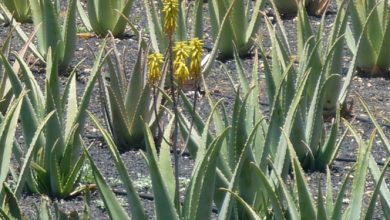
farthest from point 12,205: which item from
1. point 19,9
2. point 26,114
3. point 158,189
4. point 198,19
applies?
point 19,9

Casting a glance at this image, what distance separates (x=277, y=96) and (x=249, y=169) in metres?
0.28

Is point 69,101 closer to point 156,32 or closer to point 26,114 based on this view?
point 26,114

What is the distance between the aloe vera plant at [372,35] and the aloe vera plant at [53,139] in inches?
65.4

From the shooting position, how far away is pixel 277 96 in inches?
140

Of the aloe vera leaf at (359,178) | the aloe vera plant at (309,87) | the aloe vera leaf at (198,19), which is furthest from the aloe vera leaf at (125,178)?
the aloe vera leaf at (198,19)

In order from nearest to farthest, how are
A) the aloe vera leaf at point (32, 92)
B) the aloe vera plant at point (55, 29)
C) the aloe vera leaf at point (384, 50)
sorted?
1. the aloe vera leaf at point (32, 92)
2. the aloe vera plant at point (55, 29)
3. the aloe vera leaf at point (384, 50)

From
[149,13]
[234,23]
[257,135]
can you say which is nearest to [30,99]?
[257,135]

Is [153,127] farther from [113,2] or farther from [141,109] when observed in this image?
[113,2]

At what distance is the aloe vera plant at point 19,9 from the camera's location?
19.7 feet

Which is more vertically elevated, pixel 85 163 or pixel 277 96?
pixel 277 96

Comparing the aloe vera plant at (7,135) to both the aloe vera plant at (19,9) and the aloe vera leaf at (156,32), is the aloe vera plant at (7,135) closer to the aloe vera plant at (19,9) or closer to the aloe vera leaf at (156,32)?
the aloe vera leaf at (156,32)

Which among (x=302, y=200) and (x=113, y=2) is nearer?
(x=302, y=200)

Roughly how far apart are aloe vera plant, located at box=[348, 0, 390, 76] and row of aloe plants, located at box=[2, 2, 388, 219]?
63cm

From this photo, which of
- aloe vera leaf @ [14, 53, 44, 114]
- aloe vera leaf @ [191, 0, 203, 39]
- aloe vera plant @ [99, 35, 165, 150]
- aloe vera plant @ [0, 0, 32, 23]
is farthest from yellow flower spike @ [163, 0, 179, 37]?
aloe vera plant @ [0, 0, 32, 23]
